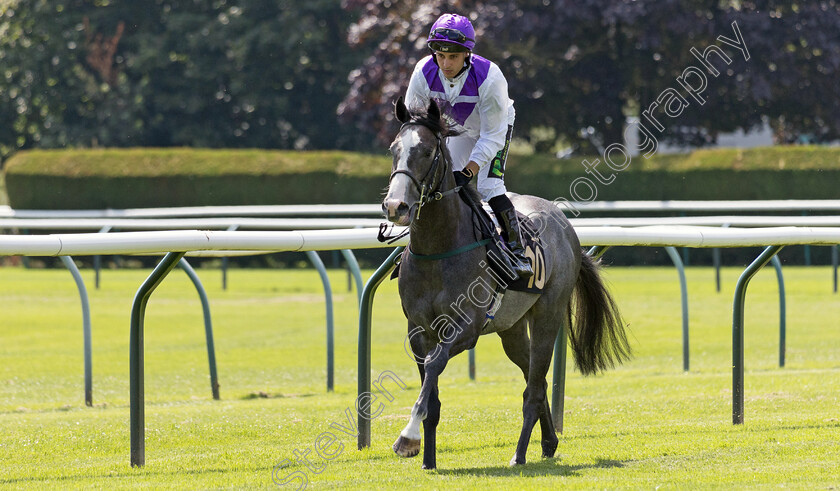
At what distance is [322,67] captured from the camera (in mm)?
27828

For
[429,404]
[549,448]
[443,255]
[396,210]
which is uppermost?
[396,210]

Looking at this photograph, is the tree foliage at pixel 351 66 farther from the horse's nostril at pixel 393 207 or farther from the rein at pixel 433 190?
the horse's nostril at pixel 393 207

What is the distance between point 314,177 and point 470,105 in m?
15.4

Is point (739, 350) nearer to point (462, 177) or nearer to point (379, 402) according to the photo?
point (462, 177)

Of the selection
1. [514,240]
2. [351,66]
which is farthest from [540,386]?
[351,66]

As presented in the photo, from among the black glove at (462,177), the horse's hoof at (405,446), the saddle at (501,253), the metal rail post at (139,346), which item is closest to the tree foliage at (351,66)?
the saddle at (501,253)

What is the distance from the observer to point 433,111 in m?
4.78

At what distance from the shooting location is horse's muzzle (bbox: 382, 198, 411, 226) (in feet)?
14.4

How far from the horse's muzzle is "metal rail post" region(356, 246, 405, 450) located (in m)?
0.92

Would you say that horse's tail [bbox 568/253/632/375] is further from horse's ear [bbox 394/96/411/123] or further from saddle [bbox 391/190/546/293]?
horse's ear [bbox 394/96/411/123]

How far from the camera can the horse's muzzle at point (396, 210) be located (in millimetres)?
4383

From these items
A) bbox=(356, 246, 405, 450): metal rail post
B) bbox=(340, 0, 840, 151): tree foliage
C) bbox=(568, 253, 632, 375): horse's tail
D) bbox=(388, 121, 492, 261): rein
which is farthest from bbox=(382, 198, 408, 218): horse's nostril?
bbox=(340, 0, 840, 151): tree foliage

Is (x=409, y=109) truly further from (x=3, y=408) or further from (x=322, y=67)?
(x=322, y=67)

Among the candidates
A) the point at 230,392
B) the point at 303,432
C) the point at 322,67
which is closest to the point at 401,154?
the point at 303,432
